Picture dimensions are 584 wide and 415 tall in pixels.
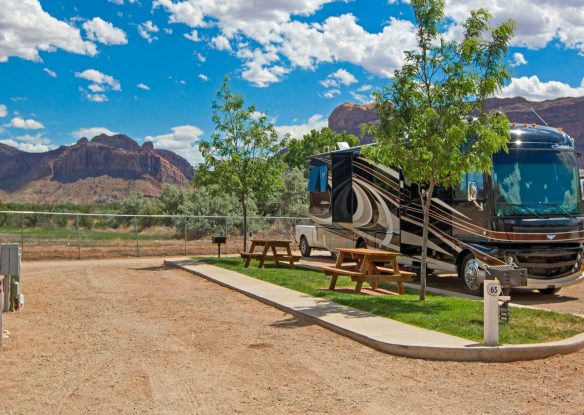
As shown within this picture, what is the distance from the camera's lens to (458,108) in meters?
11.3

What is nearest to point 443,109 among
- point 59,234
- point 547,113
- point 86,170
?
point 59,234

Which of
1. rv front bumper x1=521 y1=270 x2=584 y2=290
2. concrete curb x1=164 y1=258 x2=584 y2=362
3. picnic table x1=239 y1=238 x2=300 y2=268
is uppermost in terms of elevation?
picnic table x1=239 y1=238 x2=300 y2=268

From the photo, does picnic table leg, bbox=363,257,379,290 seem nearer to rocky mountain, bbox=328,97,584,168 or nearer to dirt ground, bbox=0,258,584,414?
dirt ground, bbox=0,258,584,414

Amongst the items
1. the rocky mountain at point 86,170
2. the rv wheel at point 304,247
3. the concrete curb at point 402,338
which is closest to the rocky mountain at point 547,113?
the rocky mountain at point 86,170

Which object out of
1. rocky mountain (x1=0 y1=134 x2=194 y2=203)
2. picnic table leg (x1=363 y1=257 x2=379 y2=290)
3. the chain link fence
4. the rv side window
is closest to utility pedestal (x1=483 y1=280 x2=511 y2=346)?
picnic table leg (x1=363 y1=257 x2=379 y2=290)

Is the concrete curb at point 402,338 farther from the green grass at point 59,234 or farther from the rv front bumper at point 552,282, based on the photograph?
the green grass at point 59,234

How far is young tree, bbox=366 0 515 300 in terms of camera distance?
36.3ft

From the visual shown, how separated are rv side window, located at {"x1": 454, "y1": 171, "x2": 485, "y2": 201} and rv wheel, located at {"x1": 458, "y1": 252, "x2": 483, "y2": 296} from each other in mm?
1236

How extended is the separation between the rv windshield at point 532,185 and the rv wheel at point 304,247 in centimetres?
1249

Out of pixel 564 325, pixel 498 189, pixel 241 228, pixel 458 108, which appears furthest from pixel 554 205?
pixel 241 228

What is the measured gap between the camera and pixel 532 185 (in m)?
13.1

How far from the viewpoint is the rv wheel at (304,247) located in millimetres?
24953

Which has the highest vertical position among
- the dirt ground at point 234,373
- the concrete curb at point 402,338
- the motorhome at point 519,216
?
the motorhome at point 519,216

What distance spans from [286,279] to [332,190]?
16.5 ft
